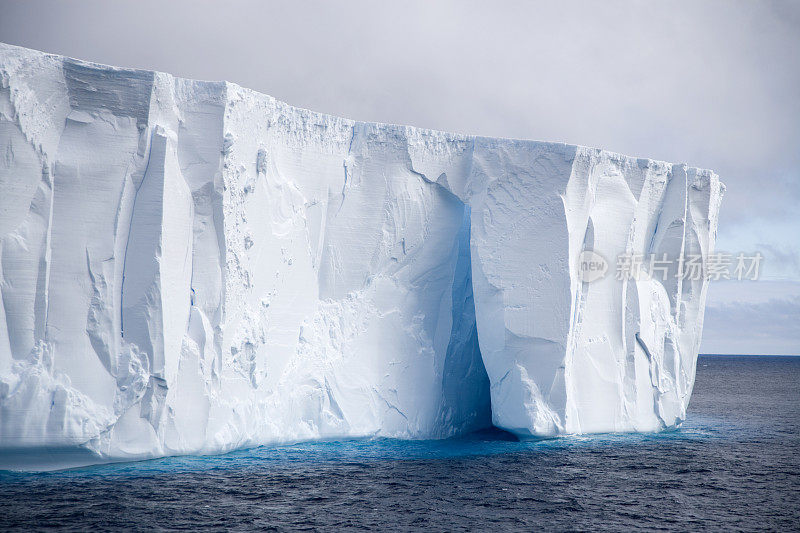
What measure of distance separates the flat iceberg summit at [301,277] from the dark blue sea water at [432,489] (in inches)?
20.1

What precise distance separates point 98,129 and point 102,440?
4273 millimetres

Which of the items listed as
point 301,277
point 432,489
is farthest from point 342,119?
point 432,489

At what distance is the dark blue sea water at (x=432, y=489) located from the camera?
8.76m

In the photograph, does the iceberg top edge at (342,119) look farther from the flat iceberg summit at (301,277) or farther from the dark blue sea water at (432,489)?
the dark blue sea water at (432,489)

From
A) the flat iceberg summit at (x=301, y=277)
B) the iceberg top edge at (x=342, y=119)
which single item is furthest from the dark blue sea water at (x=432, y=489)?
the iceberg top edge at (x=342, y=119)

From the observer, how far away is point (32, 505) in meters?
8.53

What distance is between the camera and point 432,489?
1052 cm

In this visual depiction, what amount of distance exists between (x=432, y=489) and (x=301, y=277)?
14.1 ft

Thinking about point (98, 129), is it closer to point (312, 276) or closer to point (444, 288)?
point (312, 276)

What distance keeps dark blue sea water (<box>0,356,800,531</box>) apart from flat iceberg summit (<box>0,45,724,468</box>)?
51 cm

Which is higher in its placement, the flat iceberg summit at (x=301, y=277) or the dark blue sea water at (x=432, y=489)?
the flat iceberg summit at (x=301, y=277)

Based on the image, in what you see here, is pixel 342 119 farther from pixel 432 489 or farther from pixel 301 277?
pixel 432 489

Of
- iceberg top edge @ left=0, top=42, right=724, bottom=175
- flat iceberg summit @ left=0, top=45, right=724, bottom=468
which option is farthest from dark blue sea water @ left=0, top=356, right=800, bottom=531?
iceberg top edge @ left=0, top=42, right=724, bottom=175

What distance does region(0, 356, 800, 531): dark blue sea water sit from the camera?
8758 millimetres
